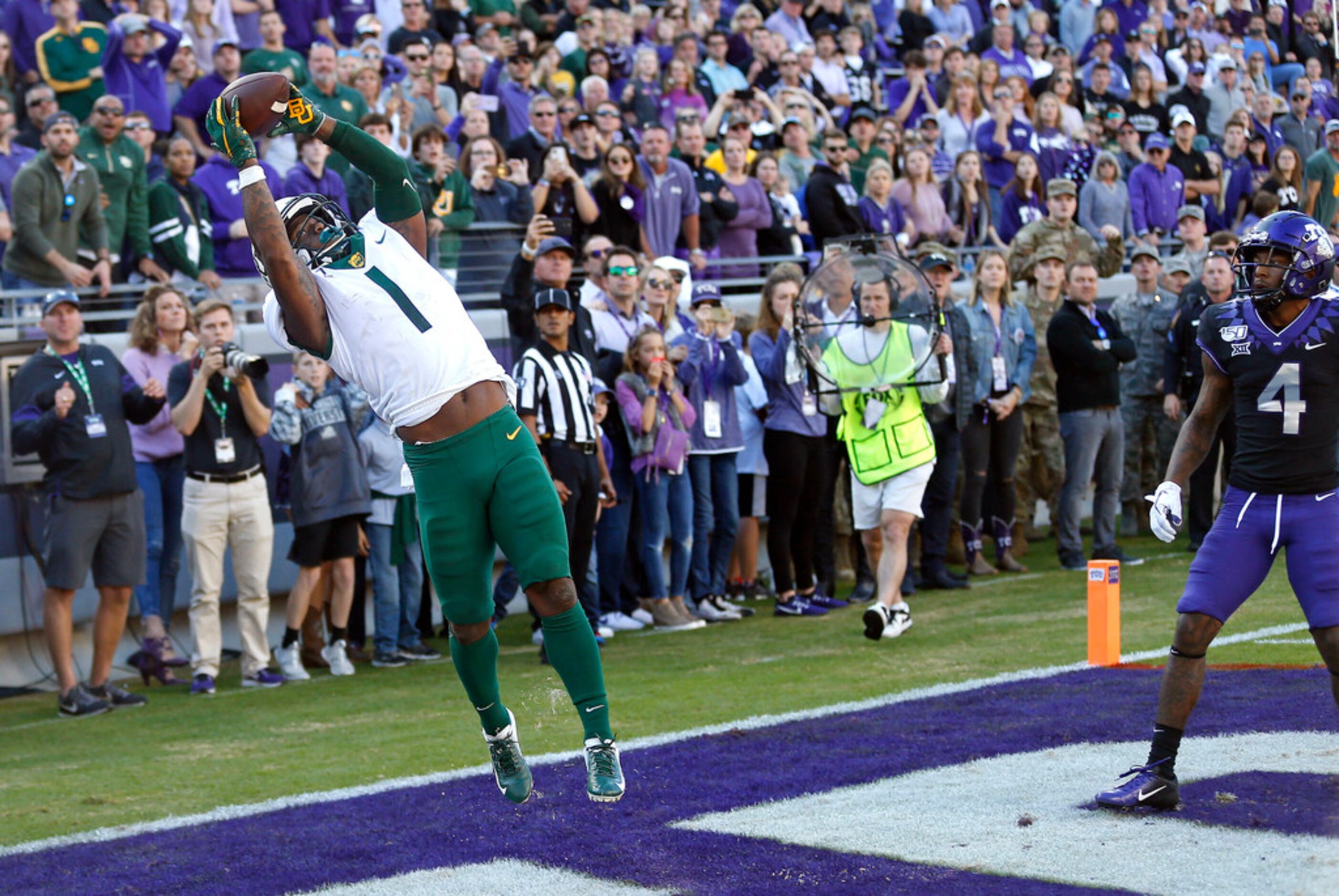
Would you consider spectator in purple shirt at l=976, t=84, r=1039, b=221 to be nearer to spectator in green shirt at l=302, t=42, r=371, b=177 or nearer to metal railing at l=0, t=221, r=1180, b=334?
metal railing at l=0, t=221, r=1180, b=334

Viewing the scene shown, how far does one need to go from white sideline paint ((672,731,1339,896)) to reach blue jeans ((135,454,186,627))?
5.51 meters

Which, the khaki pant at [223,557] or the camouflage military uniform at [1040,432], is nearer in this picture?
the khaki pant at [223,557]

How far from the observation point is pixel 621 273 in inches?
474

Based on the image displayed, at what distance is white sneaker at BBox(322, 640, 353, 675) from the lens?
1109cm

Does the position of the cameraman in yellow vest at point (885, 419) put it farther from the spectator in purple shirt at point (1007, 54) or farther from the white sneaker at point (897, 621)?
the spectator in purple shirt at point (1007, 54)

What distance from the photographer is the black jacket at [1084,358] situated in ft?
44.3

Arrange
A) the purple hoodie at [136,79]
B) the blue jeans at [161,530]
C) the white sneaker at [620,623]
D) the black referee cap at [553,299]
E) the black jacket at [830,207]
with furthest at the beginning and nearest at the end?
the black jacket at [830,207], the purple hoodie at [136,79], the white sneaker at [620,623], the blue jeans at [161,530], the black referee cap at [553,299]

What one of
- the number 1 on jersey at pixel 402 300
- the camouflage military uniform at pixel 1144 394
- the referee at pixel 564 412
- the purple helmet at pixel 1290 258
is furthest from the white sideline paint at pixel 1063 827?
the camouflage military uniform at pixel 1144 394

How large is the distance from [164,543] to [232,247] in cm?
260

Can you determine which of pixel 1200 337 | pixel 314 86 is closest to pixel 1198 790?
pixel 1200 337

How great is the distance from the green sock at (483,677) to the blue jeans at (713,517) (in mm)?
6250

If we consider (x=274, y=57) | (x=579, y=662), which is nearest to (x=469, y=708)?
(x=579, y=662)

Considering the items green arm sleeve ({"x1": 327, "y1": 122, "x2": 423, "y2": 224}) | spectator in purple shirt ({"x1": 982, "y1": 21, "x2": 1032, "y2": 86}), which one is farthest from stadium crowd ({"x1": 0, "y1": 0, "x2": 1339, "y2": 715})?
green arm sleeve ({"x1": 327, "y1": 122, "x2": 423, "y2": 224})

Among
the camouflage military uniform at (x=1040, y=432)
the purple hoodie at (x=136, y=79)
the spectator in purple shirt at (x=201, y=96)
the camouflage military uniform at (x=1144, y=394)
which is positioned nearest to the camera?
the purple hoodie at (x=136, y=79)
